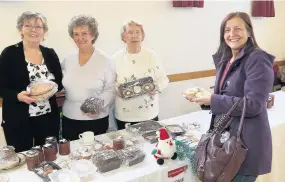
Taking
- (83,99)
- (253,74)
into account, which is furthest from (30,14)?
(253,74)

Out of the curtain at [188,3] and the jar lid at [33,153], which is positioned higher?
the curtain at [188,3]

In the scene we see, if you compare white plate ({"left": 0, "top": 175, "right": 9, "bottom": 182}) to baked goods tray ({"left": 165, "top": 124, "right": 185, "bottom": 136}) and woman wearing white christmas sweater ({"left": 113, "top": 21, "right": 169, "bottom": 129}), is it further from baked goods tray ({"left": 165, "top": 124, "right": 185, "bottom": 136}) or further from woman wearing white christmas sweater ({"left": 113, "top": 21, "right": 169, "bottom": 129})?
baked goods tray ({"left": 165, "top": 124, "right": 185, "bottom": 136})

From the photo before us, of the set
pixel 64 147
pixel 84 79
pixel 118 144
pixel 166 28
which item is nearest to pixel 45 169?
pixel 64 147

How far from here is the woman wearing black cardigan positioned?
1.80m

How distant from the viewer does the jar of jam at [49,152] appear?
5.02 feet

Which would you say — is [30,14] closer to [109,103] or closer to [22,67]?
[22,67]

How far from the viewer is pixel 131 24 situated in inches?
80.5

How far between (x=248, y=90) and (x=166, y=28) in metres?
2.00

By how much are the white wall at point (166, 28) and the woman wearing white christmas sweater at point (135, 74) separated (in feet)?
2.38

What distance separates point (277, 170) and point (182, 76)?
60.2 inches

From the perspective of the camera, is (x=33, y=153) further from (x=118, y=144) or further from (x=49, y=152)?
(x=118, y=144)

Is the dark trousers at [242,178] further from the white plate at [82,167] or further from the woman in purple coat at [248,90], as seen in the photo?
the white plate at [82,167]

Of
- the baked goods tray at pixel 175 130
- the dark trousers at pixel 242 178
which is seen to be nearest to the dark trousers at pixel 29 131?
the baked goods tray at pixel 175 130

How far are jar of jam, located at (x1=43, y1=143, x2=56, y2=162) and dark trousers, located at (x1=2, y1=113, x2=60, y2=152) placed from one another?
367 millimetres
